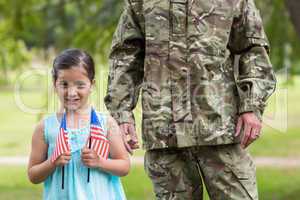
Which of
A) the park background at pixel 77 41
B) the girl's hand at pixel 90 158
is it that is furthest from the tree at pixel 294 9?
the girl's hand at pixel 90 158

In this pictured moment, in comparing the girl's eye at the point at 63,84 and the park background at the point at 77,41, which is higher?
the park background at the point at 77,41

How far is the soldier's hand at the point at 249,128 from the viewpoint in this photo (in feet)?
12.4

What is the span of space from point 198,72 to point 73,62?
57cm

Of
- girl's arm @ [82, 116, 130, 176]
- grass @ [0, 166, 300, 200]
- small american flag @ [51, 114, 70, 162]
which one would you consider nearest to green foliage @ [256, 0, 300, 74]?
grass @ [0, 166, 300, 200]

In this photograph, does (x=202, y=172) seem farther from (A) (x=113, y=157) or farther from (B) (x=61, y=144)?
(B) (x=61, y=144)

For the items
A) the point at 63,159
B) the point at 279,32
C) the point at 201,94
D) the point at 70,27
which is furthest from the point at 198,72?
the point at 70,27

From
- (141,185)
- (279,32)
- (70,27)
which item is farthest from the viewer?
(141,185)

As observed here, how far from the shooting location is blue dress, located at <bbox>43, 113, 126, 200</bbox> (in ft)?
11.7

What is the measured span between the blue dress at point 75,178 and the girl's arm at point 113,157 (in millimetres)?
50

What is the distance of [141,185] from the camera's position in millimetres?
11930

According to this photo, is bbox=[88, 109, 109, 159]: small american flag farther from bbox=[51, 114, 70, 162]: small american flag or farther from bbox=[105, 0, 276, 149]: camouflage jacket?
bbox=[105, 0, 276, 149]: camouflage jacket

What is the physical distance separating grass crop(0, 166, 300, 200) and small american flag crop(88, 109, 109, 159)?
Result: 5.95 meters

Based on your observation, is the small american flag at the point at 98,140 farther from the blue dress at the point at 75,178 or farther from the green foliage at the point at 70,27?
the green foliage at the point at 70,27

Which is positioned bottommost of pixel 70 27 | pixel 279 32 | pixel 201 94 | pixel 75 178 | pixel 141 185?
pixel 141 185
